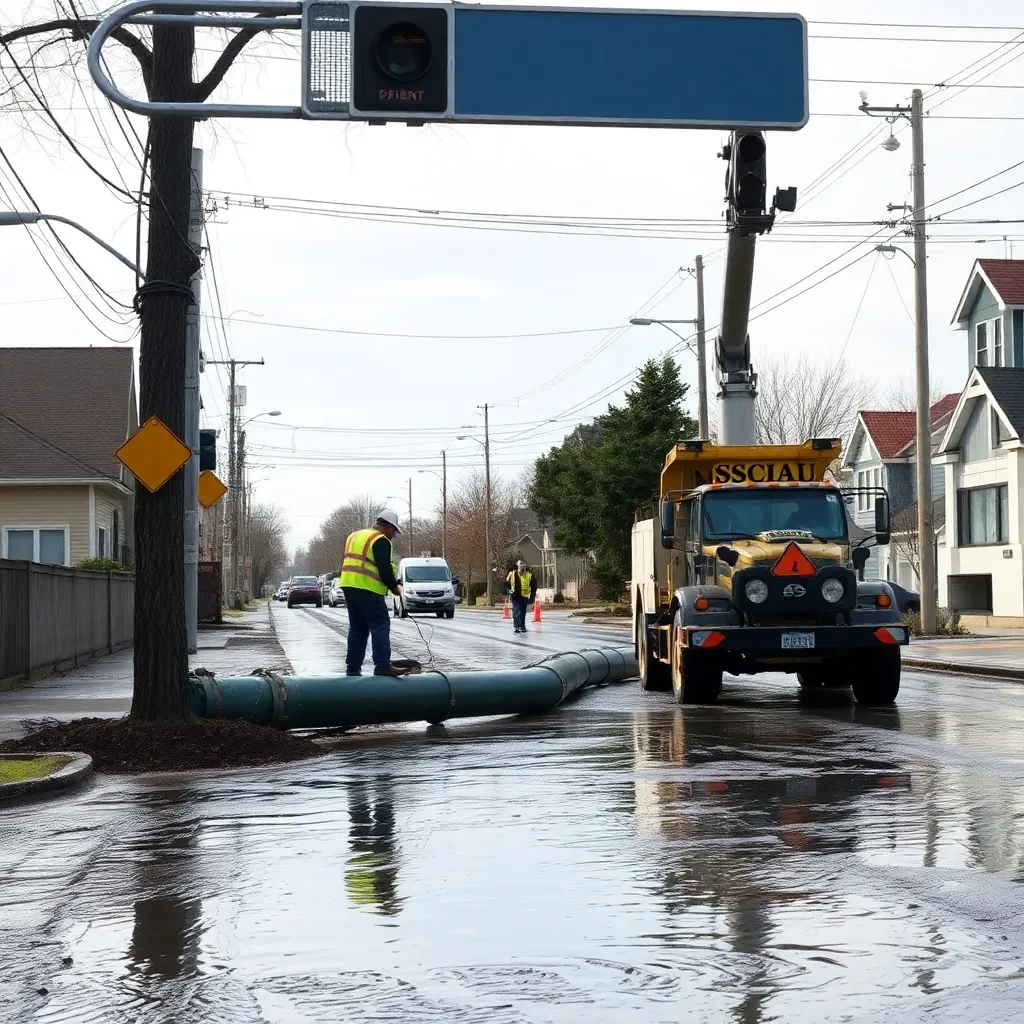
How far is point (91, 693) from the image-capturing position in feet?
64.7

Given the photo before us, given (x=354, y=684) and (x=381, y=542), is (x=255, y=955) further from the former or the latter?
(x=381, y=542)

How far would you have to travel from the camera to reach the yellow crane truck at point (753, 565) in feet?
Result: 54.9

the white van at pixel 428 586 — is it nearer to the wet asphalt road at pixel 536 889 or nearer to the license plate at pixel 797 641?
the license plate at pixel 797 641

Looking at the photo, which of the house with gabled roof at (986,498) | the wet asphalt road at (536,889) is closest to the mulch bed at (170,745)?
the wet asphalt road at (536,889)

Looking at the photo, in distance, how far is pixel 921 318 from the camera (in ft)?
→ 113

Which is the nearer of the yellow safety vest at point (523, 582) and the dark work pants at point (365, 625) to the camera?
the dark work pants at point (365, 625)

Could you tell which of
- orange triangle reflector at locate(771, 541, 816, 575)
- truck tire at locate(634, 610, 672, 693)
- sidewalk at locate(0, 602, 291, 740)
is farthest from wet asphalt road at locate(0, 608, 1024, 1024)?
truck tire at locate(634, 610, 672, 693)

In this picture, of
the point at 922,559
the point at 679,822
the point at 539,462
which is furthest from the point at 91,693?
the point at 539,462

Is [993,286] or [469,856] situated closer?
[469,856]

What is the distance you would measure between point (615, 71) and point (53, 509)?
33.6m

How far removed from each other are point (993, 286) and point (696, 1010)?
42.8 metres

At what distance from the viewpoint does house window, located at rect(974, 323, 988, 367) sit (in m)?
47.1

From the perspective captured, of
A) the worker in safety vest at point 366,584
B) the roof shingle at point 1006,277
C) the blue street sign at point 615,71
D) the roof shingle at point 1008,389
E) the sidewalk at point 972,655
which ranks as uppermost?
the roof shingle at point 1006,277

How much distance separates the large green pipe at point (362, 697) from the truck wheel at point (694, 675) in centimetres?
167
